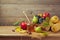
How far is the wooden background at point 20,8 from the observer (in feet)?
6.81

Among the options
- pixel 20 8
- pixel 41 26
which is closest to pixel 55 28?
pixel 41 26

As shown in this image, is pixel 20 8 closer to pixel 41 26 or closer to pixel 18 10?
pixel 18 10

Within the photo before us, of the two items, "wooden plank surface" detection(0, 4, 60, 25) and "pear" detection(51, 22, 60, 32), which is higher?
"wooden plank surface" detection(0, 4, 60, 25)

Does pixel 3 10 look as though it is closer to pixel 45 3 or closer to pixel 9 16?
pixel 9 16

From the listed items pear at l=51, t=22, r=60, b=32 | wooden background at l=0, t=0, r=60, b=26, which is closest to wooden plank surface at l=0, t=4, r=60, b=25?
wooden background at l=0, t=0, r=60, b=26

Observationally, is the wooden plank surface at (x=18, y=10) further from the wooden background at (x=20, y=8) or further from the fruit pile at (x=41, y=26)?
the fruit pile at (x=41, y=26)

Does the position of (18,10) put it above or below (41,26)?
above

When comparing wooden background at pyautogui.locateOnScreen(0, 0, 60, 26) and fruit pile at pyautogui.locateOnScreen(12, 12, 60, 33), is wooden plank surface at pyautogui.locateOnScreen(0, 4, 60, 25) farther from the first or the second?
fruit pile at pyautogui.locateOnScreen(12, 12, 60, 33)

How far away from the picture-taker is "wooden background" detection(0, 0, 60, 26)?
2076mm

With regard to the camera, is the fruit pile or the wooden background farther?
the wooden background

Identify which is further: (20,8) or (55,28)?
(20,8)

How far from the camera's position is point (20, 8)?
210 cm

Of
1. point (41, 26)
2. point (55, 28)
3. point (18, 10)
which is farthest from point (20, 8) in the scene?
point (55, 28)

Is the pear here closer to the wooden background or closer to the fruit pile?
the fruit pile
